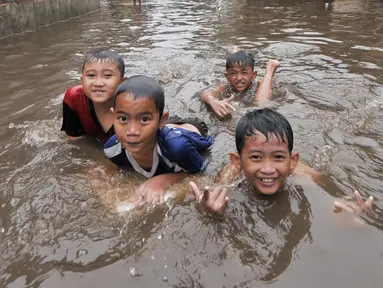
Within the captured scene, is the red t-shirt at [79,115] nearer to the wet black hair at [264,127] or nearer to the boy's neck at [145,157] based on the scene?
the boy's neck at [145,157]

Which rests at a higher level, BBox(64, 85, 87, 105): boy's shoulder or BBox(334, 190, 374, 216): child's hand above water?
BBox(64, 85, 87, 105): boy's shoulder

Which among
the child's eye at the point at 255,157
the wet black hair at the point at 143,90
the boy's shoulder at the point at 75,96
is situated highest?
the wet black hair at the point at 143,90

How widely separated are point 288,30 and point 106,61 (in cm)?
650

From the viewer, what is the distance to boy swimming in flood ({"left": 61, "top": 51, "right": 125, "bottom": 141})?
340 cm

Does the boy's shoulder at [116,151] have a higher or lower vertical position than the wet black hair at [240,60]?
lower

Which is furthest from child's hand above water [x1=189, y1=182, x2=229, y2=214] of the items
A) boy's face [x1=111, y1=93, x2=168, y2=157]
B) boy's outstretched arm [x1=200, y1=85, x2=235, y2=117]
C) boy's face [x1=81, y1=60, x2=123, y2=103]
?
boy's outstretched arm [x1=200, y1=85, x2=235, y2=117]

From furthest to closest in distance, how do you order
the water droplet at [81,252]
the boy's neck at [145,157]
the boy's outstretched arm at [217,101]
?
the boy's outstretched arm at [217,101] < the boy's neck at [145,157] < the water droplet at [81,252]

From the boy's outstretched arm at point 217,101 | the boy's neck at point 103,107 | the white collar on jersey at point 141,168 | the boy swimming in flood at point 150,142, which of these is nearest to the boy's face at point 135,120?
the boy swimming in flood at point 150,142

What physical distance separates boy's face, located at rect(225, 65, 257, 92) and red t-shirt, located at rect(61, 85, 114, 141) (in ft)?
6.33

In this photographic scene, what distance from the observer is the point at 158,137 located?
112 inches

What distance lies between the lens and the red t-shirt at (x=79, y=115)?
3619 mm

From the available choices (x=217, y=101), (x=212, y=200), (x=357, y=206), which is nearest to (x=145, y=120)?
(x=212, y=200)

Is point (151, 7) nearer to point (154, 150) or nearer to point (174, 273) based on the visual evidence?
point (154, 150)

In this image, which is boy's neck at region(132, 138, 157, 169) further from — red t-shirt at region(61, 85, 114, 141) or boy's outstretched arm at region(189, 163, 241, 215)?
red t-shirt at region(61, 85, 114, 141)
